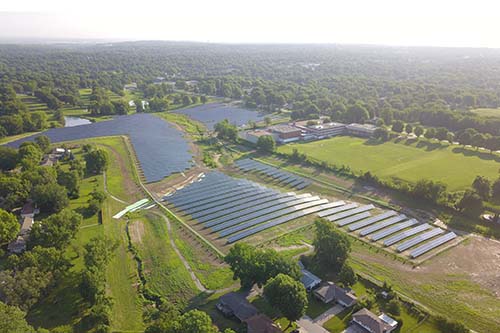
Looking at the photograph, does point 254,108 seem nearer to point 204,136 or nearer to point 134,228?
point 204,136

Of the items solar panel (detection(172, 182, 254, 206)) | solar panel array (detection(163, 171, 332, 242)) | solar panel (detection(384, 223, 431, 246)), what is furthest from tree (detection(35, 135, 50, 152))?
solar panel (detection(384, 223, 431, 246))

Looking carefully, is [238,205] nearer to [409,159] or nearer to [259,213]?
[259,213]

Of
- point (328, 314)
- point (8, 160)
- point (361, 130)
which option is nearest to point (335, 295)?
point (328, 314)

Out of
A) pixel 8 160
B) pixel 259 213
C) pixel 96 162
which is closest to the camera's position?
pixel 259 213

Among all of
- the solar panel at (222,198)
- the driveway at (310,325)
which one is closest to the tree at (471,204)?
the solar panel at (222,198)

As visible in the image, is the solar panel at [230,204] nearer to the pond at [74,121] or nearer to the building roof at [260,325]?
the building roof at [260,325]

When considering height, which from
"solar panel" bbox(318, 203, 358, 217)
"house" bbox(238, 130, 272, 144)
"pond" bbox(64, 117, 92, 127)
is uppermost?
"house" bbox(238, 130, 272, 144)

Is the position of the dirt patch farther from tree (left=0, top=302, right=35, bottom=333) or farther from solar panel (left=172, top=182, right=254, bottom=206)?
tree (left=0, top=302, right=35, bottom=333)
